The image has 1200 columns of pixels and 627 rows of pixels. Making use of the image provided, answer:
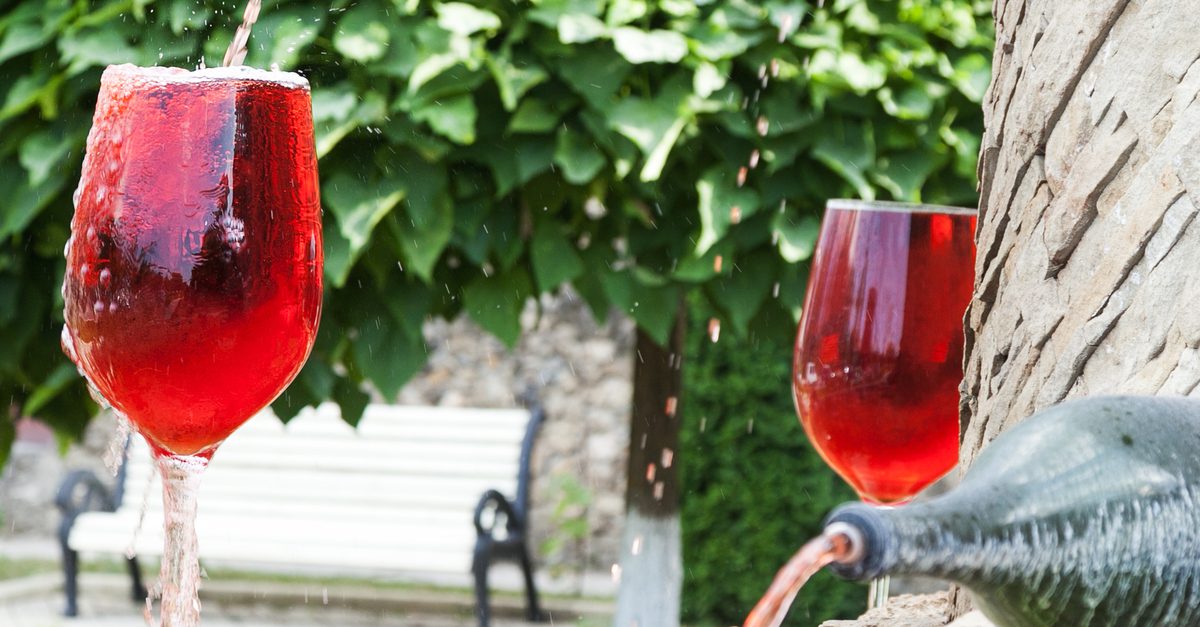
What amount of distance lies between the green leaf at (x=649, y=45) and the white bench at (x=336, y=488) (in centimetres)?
397

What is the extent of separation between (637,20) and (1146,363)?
2.12 metres

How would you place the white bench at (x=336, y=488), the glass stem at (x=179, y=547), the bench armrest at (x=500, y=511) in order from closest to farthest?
the glass stem at (x=179, y=547)
the bench armrest at (x=500, y=511)
the white bench at (x=336, y=488)

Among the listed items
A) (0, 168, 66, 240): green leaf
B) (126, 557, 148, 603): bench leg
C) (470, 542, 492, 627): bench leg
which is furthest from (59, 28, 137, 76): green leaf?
(126, 557, 148, 603): bench leg

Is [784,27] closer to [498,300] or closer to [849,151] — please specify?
[849,151]

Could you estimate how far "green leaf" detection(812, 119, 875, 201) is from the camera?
106 inches

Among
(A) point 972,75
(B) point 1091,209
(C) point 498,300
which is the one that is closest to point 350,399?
(C) point 498,300

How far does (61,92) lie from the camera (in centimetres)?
270

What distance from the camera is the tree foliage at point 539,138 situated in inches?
102

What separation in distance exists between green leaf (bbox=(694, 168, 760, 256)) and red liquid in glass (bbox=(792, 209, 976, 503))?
1.38m

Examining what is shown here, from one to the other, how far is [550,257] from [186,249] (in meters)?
1.84

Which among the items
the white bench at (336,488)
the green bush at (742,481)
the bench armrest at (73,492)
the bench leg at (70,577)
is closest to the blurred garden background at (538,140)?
the green bush at (742,481)

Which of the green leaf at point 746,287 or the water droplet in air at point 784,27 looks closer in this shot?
the water droplet in air at point 784,27

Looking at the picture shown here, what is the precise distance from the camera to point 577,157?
2.66 meters

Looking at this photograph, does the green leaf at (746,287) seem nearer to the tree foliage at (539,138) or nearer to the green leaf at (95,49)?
the tree foliage at (539,138)
